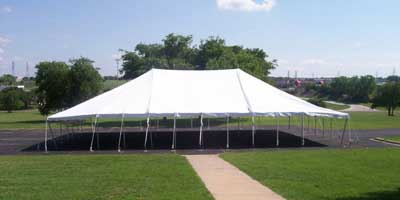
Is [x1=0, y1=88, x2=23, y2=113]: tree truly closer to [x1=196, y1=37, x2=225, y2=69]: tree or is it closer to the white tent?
[x1=196, y1=37, x2=225, y2=69]: tree

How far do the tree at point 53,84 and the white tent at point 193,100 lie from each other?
20.2 m

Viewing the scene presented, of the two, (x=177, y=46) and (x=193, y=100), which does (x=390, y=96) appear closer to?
(x=177, y=46)

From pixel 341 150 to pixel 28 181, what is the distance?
441 inches

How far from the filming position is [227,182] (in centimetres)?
1076

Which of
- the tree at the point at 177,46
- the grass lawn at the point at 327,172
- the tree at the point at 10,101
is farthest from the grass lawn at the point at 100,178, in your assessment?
the tree at the point at 10,101

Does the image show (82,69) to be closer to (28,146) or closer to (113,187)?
(28,146)

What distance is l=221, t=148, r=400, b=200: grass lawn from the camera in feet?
30.9

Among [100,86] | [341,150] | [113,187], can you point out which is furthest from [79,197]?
[100,86]

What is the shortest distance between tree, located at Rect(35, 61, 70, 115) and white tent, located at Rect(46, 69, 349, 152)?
20152 mm

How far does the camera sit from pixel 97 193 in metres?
9.29

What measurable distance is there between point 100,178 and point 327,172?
5.64 m

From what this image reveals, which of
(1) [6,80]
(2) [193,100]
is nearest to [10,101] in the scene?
(2) [193,100]

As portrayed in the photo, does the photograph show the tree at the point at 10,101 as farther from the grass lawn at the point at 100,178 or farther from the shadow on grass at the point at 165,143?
the grass lawn at the point at 100,178

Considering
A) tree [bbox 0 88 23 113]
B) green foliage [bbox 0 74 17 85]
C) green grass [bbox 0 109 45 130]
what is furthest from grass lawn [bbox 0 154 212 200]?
green foliage [bbox 0 74 17 85]
